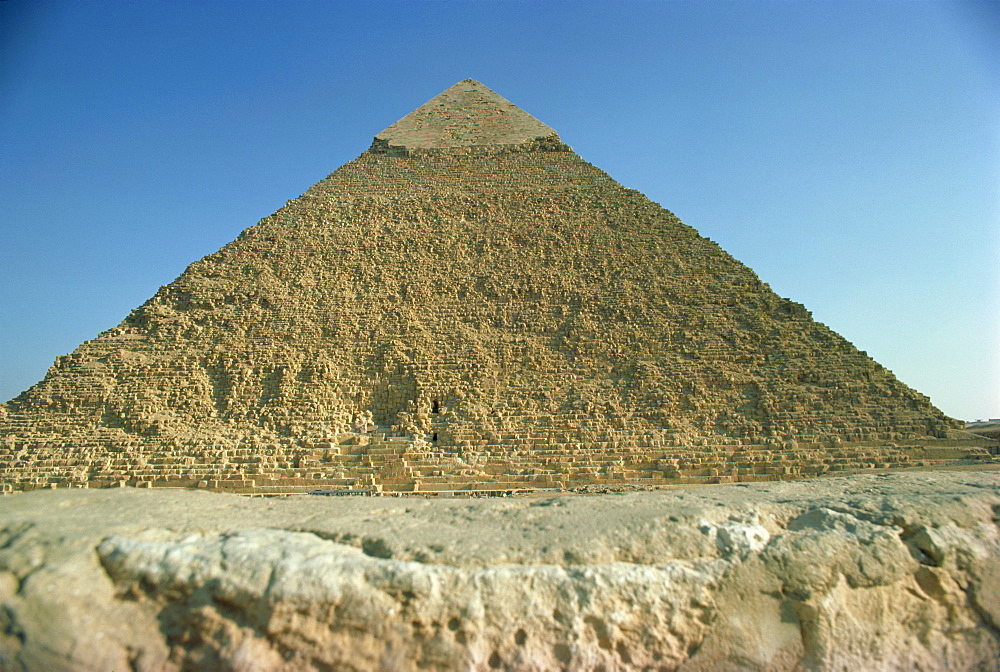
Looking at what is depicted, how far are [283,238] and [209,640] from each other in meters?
17.0

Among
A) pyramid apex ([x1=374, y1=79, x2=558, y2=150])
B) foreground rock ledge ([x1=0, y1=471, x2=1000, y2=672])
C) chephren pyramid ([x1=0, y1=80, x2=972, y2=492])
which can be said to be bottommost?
foreground rock ledge ([x1=0, y1=471, x2=1000, y2=672])

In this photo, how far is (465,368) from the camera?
13703 millimetres

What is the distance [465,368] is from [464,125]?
1114cm

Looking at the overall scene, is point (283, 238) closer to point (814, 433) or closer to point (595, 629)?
point (814, 433)

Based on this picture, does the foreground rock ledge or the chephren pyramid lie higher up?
the chephren pyramid

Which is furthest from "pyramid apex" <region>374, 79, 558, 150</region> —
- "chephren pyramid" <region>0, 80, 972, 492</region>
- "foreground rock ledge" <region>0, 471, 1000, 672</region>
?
"foreground rock ledge" <region>0, 471, 1000, 672</region>

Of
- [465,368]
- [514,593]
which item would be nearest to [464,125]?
[465,368]

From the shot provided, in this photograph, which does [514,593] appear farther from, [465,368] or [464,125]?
[464,125]

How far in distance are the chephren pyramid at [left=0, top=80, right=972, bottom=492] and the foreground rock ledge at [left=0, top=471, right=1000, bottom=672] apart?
9502mm

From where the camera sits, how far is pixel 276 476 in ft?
38.5

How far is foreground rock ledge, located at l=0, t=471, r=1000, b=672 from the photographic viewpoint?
Result: 150cm

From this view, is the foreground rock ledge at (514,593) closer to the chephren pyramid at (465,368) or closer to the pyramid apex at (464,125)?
the chephren pyramid at (465,368)

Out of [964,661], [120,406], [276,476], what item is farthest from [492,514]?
[120,406]

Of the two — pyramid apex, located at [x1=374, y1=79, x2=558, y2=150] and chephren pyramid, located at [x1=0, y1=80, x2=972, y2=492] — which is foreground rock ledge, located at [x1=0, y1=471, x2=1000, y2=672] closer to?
chephren pyramid, located at [x1=0, y1=80, x2=972, y2=492]
